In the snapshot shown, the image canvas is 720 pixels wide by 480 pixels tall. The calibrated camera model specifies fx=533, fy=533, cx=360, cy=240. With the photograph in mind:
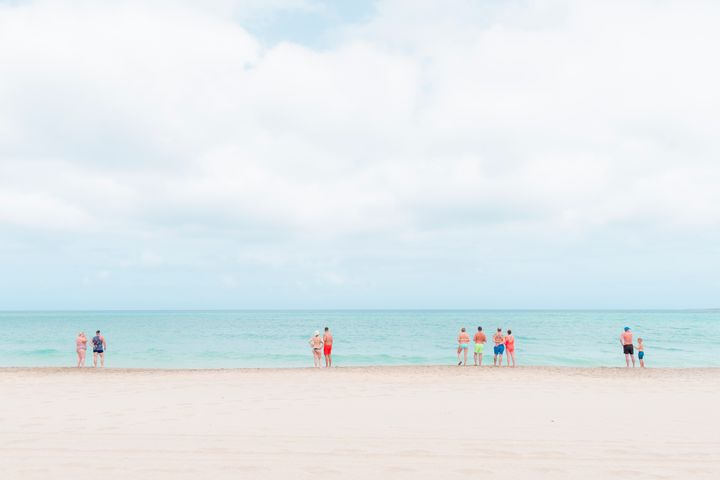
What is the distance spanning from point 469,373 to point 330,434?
11656 millimetres

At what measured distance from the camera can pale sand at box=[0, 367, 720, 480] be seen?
6.41 meters

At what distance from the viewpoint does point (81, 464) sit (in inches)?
255

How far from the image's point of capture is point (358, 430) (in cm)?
851

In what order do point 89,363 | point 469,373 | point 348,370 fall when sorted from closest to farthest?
point 469,373 < point 348,370 < point 89,363

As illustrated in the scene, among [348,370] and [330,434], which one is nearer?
[330,434]

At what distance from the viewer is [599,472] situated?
20.6ft

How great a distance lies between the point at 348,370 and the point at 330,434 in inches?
485

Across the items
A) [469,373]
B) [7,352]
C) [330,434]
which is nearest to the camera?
[330,434]

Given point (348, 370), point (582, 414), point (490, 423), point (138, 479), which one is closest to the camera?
point (138, 479)

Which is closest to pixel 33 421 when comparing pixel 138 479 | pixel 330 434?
pixel 138 479

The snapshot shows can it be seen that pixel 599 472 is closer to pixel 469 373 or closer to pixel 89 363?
pixel 469 373

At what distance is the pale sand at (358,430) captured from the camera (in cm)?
641

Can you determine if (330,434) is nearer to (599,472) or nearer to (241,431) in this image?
(241,431)

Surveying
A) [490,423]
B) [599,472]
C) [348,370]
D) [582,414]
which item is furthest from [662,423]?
[348,370]
